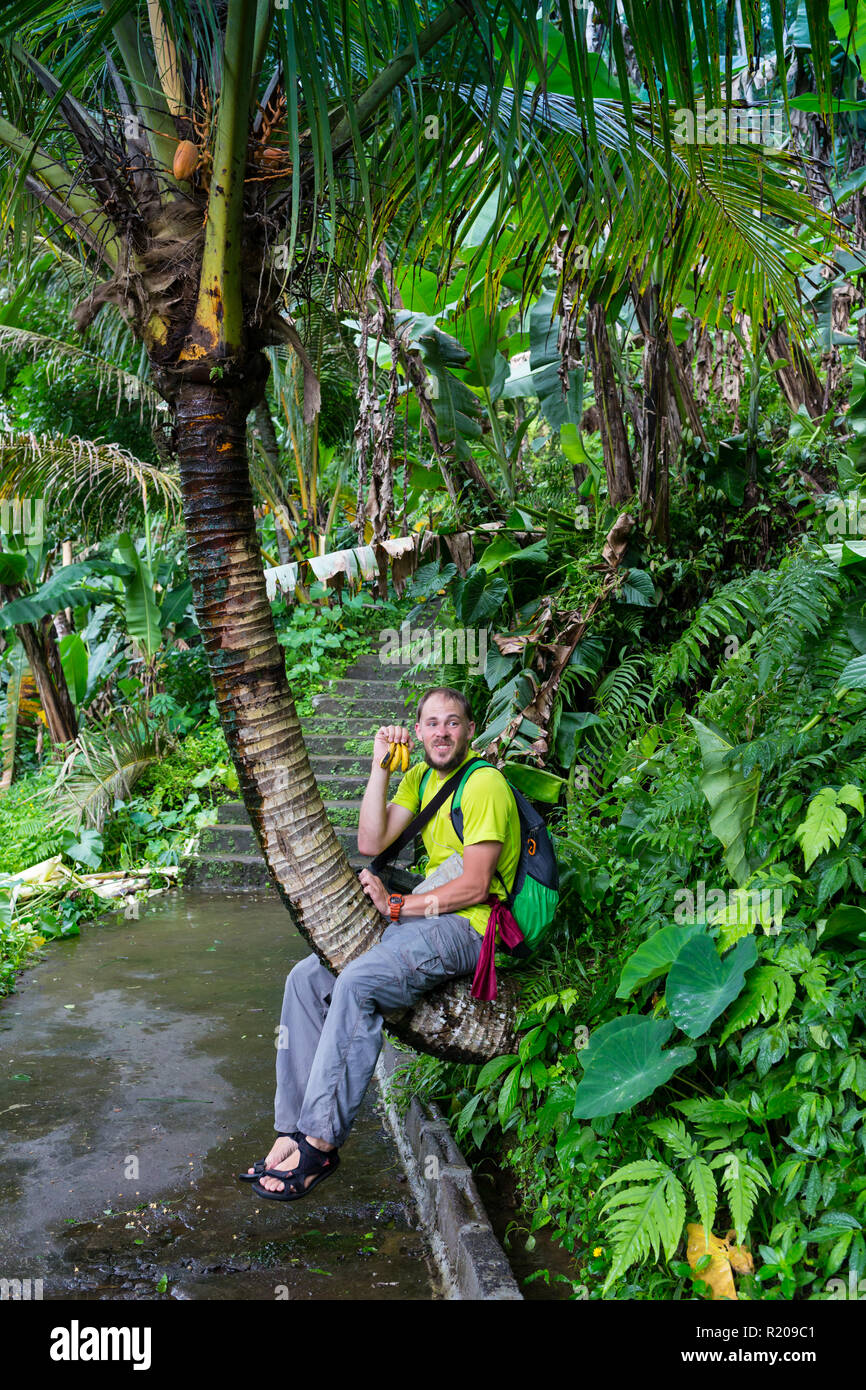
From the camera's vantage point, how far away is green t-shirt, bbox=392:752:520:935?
351 cm

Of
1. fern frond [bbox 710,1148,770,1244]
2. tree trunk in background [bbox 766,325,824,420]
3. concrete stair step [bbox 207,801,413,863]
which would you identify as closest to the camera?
fern frond [bbox 710,1148,770,1244]

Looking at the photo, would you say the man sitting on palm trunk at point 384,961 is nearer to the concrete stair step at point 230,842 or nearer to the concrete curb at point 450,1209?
the concrete curb at point 450,1209

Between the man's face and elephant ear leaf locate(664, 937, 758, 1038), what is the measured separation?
46.8 inches

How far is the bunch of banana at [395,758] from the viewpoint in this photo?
12.4 ft

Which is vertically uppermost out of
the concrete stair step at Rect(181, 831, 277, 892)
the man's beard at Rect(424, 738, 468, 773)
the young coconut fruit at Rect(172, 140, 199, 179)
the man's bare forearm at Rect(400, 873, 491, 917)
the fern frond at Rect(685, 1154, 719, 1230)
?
the young coconut fruit at Rect(172, 140, 199, 179)

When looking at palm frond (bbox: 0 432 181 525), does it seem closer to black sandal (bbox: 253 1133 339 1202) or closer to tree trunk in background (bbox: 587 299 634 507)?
tree trunk in background (bbox: 587 299 634 507)

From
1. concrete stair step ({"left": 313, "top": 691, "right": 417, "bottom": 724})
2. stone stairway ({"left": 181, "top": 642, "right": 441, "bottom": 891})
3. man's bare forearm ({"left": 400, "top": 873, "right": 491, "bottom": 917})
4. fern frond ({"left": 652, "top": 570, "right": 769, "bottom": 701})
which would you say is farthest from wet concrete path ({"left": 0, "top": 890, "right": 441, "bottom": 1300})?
concrete stair step ({"left": 313, "top": 691, "right": 417, "bottom": 724})

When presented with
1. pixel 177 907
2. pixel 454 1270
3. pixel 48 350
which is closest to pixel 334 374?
pixel 48 350

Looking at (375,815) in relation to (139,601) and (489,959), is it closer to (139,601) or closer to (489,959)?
(489,959)

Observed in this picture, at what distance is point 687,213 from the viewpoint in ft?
15.1

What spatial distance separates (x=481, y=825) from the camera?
3.50 metres

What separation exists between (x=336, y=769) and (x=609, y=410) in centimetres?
441

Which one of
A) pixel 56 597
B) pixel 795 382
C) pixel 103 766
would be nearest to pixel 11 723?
pixel 103 766
